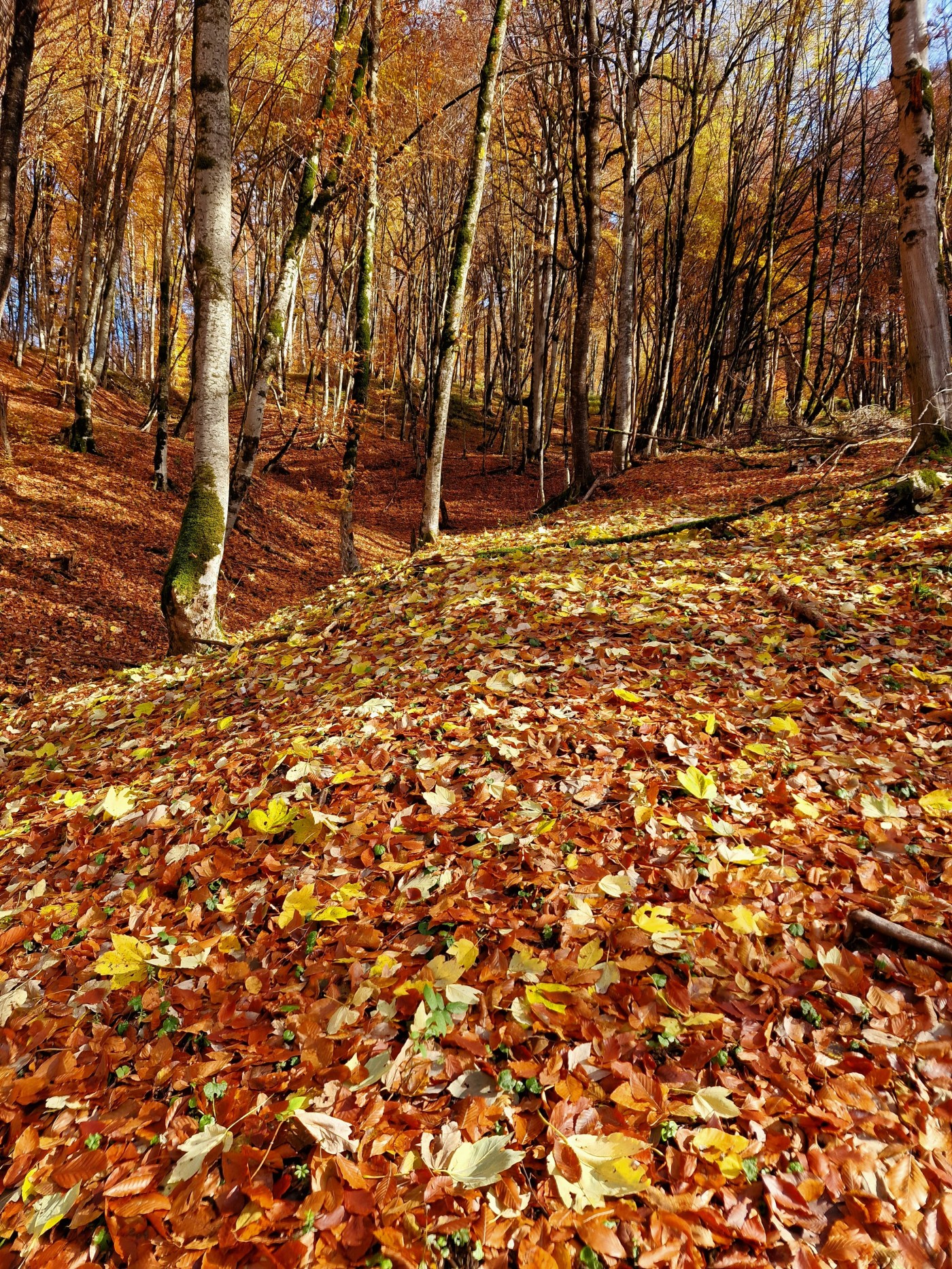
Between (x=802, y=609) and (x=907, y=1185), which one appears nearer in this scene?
(x=907, y=1185)

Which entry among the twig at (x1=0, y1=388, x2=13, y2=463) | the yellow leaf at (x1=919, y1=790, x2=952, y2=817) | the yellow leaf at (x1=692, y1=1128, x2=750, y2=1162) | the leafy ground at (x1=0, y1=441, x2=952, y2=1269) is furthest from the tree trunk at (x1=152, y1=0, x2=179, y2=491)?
the yellow leaf at (x1=692, y1=1128, x2=750, y2=1162)

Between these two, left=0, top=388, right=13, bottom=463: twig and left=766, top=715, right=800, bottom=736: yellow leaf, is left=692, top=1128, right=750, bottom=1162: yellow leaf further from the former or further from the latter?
left=0, top=388, right=13, bottom=463: twig

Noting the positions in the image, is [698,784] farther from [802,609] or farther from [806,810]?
[802,609]

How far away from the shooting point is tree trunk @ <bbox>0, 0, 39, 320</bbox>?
5.48 metres

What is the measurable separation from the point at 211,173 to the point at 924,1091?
7158 millimetres

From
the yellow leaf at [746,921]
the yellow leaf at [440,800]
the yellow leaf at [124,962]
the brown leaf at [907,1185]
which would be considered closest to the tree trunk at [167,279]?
the yellow leaf at [440,800]

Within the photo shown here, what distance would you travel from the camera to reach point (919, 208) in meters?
5.46

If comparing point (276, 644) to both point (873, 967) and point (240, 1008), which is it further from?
point (873, 967)

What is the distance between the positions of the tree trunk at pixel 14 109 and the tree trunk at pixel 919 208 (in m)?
7.57

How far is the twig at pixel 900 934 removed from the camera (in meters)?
1.87

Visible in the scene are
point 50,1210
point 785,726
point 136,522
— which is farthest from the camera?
point 136,522

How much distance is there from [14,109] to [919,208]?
8.16 m

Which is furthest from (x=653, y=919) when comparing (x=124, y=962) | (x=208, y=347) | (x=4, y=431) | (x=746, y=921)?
(x=4, y=431)

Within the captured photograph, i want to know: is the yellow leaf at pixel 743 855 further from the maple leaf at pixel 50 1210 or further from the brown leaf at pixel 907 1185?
A: the maple leaf at pixel 50 1210
